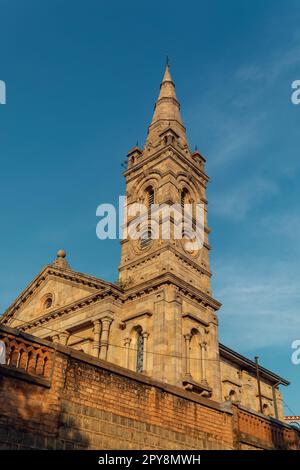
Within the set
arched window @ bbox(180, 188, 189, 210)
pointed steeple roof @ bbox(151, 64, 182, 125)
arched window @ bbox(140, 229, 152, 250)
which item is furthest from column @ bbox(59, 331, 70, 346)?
pointed steeple roof @ bbox(151, 64, 182, 125)

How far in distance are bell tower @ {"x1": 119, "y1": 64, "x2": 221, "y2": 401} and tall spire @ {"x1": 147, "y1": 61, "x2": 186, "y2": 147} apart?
182 millimetres

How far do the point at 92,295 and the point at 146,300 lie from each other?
3.15m

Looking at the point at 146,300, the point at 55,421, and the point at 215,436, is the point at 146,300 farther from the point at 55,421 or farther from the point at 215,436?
the point at 55,421

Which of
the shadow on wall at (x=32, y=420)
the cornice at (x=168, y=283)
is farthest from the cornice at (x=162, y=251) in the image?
the shadow on wall at (x=32, y=420)

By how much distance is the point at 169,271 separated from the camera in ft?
88.4

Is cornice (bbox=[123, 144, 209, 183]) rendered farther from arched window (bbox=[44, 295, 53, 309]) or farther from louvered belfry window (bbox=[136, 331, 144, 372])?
louvered belfry window (bbox=[136, 331, 144, 372])

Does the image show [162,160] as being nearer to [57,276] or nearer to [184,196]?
[184,196]

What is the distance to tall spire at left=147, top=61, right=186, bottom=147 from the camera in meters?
37.1

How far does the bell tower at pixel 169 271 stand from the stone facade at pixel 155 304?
2.4 inches

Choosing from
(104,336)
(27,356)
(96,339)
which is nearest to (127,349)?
(104,336)

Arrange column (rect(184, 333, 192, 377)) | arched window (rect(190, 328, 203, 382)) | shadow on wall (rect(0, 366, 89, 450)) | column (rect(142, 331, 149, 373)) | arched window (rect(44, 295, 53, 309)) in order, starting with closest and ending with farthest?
shadow on wall (rect(0, 366, 89, 450)) < column (rect(142, 331, 149, 373)) < column (rect(184, 333, 192, 377)) < arched window (rect(190, 328, 203, 382)) < arched window (rect(44, 295, 53, 309))

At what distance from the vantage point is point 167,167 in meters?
32.1
